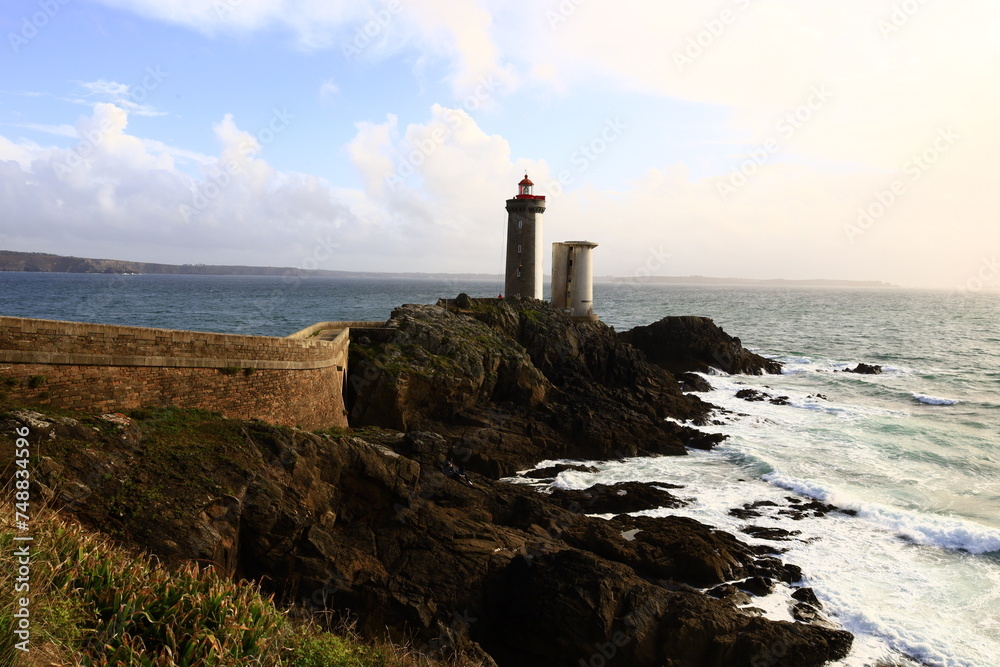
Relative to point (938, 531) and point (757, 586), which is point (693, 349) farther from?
point (757, 586)

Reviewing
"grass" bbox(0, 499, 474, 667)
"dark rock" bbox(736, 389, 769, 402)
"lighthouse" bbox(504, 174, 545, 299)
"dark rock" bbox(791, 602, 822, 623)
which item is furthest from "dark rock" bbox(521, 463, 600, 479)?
"lighthouse" bbox(504, 174, 545, 299)

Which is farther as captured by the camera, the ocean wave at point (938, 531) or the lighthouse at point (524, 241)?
the lighthouse at point (524, 241)

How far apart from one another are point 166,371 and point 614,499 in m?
11.3

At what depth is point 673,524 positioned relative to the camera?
15.4 meters

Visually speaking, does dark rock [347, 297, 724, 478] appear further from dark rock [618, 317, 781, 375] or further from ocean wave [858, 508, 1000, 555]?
dark rock [618, 317, 781, 375]

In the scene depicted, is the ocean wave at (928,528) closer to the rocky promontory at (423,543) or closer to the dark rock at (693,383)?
the rocky promontory at (423,543)

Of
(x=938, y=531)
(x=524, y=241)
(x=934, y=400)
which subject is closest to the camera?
(x=938, y=531)

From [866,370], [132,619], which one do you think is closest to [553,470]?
[132,619]

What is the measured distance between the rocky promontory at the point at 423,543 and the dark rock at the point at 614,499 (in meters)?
0.06

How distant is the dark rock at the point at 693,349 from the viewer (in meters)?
40.2

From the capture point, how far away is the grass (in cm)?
509

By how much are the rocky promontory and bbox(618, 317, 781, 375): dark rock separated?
77.6 feet

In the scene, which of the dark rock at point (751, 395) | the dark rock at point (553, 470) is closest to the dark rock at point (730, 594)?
the dark rock at point (553, 470)

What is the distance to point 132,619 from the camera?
5742 millimetres
